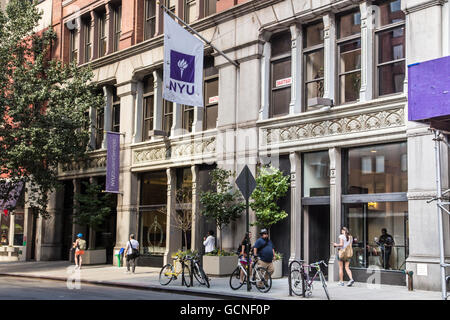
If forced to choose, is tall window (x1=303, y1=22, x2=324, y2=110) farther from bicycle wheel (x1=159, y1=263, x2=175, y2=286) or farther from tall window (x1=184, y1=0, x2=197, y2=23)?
bicycle wheel (x1=159, y1=263, x2=175, y2=286)

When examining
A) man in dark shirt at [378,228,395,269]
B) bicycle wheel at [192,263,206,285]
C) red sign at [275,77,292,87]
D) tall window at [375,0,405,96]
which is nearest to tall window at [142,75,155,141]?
red sign at [275,77,292,87]

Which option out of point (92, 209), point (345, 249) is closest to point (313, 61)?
point (345, 249)

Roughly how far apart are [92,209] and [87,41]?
10.8 meters

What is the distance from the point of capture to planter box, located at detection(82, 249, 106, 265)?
3058cm

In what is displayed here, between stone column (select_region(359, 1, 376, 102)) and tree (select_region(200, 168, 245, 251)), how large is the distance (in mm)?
6573

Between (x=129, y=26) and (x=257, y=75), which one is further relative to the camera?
(x=129, y=26)

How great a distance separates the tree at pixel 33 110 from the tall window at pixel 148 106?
253 centimetres

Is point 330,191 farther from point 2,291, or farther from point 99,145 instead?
point 99,145

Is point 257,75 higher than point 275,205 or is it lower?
higher

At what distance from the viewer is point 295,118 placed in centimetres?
2256

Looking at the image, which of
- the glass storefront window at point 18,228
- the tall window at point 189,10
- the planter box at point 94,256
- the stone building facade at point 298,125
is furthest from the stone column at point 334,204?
the glass storefront window at point 18,228

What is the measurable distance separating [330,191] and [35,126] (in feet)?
48.4

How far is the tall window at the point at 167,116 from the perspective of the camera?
95.6 ft
